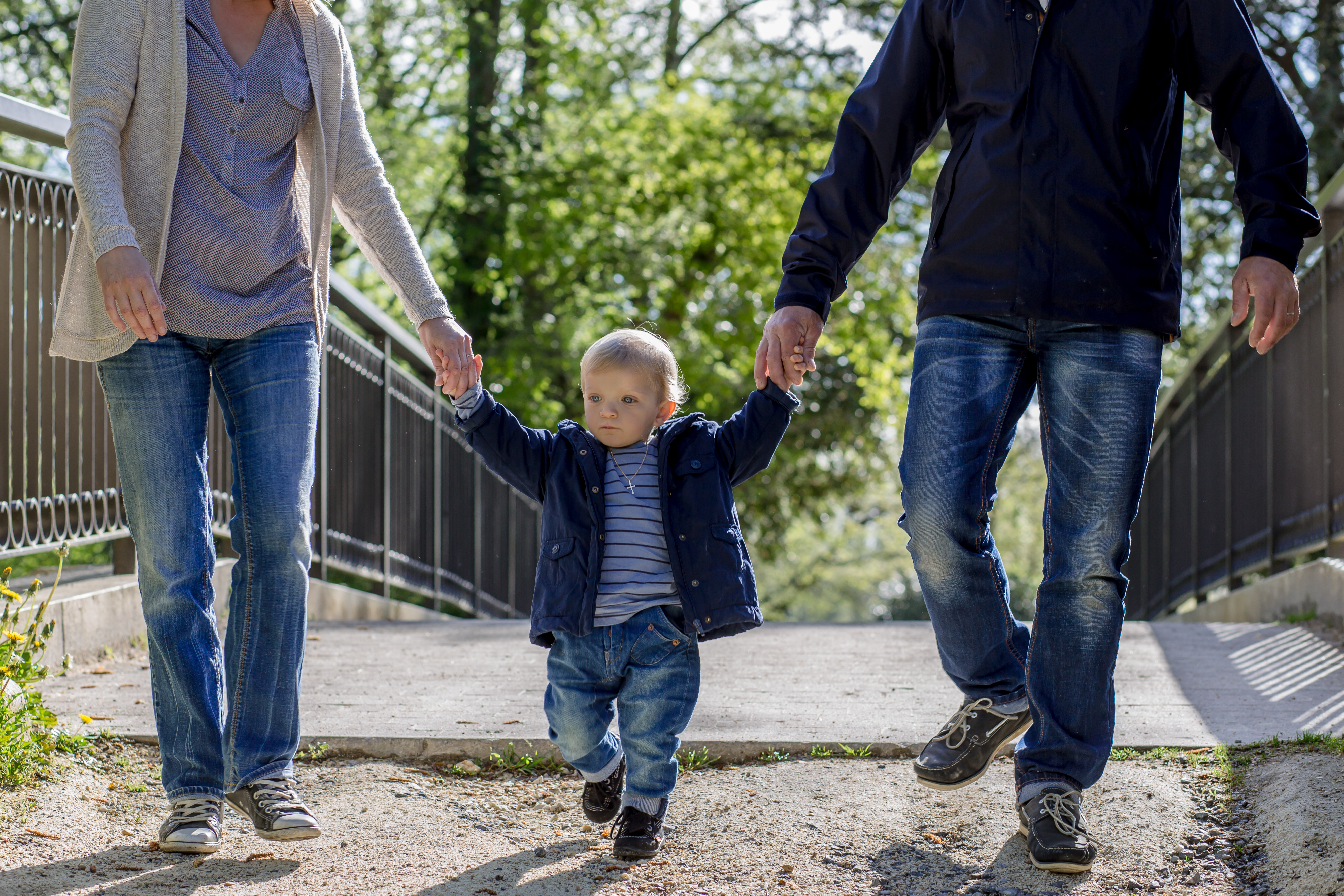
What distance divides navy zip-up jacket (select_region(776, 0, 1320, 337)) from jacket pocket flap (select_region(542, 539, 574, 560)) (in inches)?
26.7

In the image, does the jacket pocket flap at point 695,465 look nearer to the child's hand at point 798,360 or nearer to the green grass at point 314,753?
the child's hand at point 798,360

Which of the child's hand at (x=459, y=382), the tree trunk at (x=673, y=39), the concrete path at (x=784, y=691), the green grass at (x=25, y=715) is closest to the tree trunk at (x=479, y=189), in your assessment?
the tree trunk at (x=673, y=39)

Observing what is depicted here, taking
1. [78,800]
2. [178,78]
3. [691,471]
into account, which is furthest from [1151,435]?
[78,800]

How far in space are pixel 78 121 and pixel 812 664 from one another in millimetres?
3087

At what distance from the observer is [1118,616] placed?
257cm

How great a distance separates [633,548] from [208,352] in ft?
3.23

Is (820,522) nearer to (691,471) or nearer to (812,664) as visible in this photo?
(812,664)

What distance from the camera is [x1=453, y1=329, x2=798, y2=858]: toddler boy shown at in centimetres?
265

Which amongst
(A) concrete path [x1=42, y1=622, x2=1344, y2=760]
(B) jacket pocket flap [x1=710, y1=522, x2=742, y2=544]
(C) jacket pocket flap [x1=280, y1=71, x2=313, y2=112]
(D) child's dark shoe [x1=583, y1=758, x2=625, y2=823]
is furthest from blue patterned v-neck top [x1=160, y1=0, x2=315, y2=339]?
(A) concrete path [x1=42, y1=622, x2=1344, y2=760]

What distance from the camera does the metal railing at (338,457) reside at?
4.12m

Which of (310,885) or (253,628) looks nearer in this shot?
(310,885)

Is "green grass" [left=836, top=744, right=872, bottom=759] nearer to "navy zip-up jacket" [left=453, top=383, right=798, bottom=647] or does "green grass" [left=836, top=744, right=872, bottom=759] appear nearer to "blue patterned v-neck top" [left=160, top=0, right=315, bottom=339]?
"navy zip-up jacket" [left=453, top=383, right=798, bottom=647]

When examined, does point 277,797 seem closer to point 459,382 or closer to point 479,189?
point 459,382

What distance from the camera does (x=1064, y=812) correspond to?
249 centimetres
